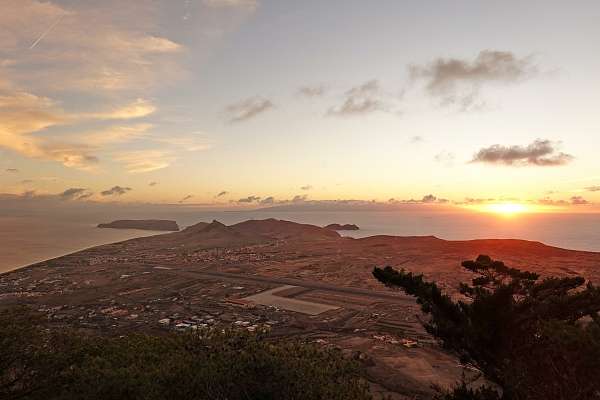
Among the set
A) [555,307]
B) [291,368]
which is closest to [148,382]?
[291,368]

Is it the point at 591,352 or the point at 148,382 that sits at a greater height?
the point at 591,352

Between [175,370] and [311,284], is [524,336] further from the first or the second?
[311,284]

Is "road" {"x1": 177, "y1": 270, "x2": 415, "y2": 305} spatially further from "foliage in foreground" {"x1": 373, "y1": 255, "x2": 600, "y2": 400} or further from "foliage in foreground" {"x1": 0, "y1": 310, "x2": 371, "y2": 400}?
"foliage in foreground" {"x1": 0, "y1": 310, "x2": 371, "y2": 400}

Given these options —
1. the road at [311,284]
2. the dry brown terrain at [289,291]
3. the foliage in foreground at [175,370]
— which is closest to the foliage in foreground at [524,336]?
the dry brown terrain at [289,291]

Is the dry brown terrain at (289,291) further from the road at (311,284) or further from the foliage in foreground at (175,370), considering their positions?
the foliage in foreground at (175,370)

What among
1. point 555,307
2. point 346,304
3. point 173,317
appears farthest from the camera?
point 346,304

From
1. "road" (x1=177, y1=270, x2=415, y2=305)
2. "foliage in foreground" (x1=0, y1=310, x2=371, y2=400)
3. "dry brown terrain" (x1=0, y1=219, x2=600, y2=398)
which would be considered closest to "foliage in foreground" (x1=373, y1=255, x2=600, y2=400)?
"dry brown terrain" (x1=0, y1=219, x2=600, y2=398)

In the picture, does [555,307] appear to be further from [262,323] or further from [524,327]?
[262,323]
